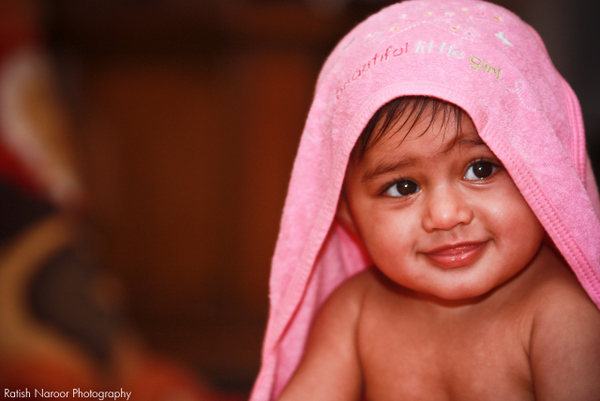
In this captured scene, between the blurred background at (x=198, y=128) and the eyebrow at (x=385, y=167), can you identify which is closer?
the eyebrow at (x=385, y=167)

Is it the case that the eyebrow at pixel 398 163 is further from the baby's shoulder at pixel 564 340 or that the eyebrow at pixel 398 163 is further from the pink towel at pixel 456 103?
the baby's shoulder at pixel 564 340

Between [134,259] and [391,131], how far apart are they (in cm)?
181

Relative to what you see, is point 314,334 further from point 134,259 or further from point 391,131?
point 134,259

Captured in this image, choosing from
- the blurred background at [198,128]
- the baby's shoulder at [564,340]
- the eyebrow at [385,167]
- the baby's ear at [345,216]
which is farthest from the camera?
the blurred background at [198,128]

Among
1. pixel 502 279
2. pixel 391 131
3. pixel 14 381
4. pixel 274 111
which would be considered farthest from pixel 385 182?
pixel 274 111

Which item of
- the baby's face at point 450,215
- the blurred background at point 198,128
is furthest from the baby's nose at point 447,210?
the blurred background at point 198,128

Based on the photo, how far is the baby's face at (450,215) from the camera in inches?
25.0

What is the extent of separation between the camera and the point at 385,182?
69 centimetres

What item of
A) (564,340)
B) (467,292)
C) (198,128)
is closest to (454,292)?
(467,292)

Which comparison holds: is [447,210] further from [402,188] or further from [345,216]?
[345,216]

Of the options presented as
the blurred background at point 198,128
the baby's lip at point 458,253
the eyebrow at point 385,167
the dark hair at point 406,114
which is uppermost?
the dark hair at point 406,114

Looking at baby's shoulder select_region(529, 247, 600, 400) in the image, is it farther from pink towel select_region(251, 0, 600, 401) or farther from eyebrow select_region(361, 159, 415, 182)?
eyebrow select_region(361, 159, 415, 182)

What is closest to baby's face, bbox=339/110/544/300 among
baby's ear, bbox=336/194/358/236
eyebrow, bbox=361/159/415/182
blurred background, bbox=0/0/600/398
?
eyebrow, bbox=361/159/415/182

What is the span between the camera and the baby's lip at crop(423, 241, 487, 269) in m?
0.65
